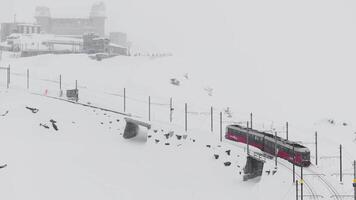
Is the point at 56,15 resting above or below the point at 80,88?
above

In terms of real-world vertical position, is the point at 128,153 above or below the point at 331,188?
above

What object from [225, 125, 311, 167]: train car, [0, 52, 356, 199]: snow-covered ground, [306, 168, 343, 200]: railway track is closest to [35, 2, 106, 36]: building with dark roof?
[0, 52, 356, 199]: snow-covered ground

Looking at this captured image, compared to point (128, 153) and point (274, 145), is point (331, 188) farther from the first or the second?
point (128, 153)

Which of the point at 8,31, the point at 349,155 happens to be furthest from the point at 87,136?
the point at 8,31

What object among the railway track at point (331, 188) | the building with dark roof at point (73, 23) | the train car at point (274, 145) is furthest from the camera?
the building with dark roof at point (73, 23)

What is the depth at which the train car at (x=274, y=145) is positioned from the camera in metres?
51.2

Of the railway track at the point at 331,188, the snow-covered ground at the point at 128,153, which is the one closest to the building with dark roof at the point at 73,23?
the snow-covered ground at the point at 128,153

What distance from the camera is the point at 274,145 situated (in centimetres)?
5588

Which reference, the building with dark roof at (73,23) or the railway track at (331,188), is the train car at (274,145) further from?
the building with dark roof at (73,23)

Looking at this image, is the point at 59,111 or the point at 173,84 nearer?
the point at 59,111

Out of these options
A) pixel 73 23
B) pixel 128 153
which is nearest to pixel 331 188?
pixel 128 153

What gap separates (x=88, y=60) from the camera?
401ft

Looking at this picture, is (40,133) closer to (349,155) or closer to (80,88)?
(80,88)

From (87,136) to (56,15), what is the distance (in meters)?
138
